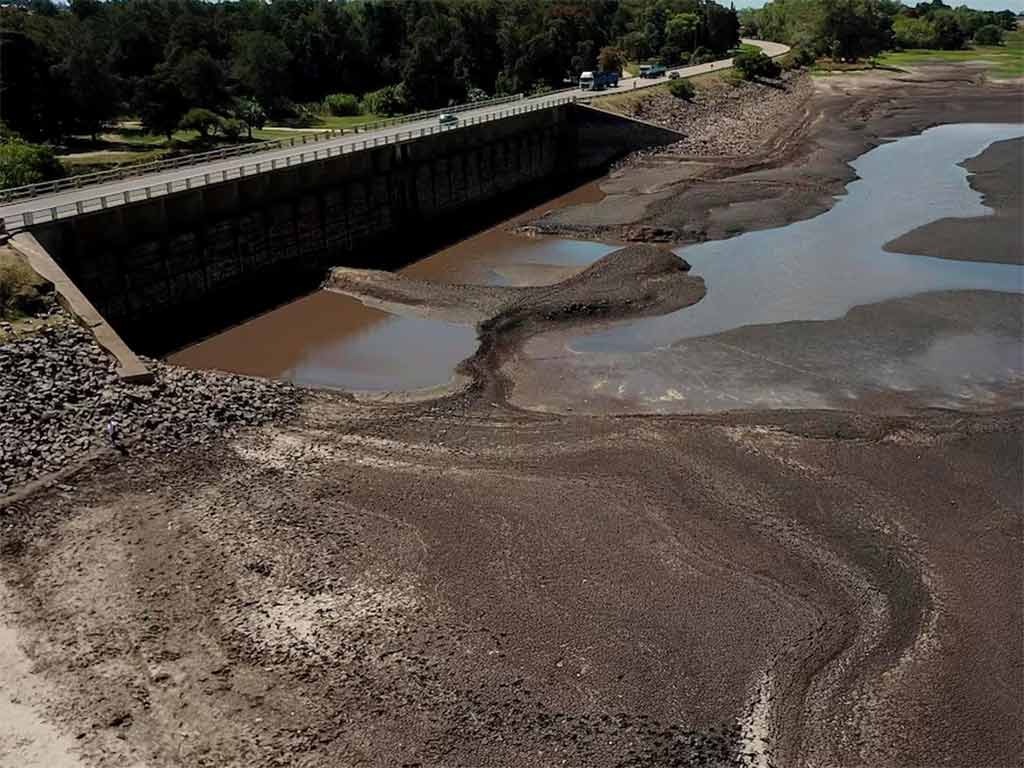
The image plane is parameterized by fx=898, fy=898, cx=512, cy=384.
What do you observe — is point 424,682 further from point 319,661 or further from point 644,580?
point 644,580

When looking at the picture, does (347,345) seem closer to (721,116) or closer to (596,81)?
(596,81)

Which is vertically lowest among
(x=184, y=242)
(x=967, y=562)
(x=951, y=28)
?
(x=967, y=562)

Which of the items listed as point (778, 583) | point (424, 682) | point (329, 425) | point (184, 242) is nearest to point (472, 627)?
point (424, 682)

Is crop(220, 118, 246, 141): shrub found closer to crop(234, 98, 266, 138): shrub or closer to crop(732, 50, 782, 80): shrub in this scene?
crop(234, 98, 266, 138): shrub

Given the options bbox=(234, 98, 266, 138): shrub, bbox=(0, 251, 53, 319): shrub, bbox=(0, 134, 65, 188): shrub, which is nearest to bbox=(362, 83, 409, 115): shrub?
bbox=(234, 98, 266, 138): shrub

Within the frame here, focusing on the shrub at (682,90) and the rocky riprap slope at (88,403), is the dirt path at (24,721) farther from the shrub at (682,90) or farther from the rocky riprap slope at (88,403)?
the shrub at (682,90)

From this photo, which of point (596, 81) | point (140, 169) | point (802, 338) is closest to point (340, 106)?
point (596, 81)
